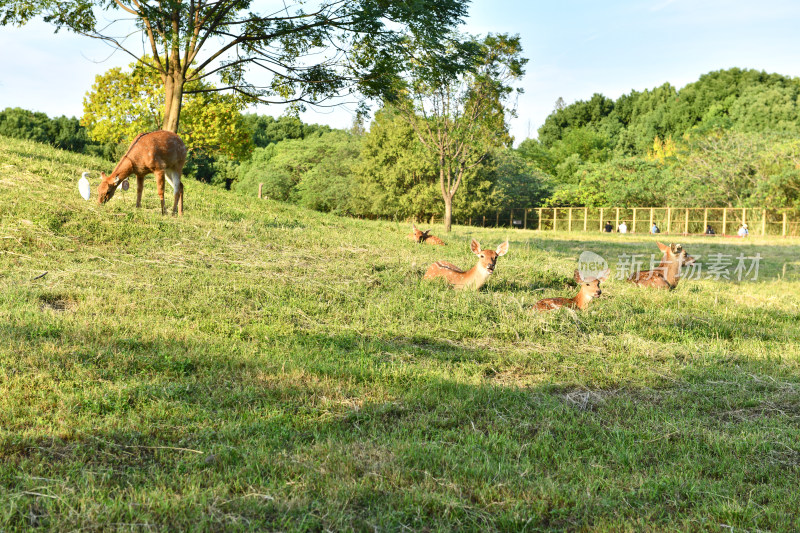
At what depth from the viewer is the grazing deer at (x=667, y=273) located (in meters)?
9.64

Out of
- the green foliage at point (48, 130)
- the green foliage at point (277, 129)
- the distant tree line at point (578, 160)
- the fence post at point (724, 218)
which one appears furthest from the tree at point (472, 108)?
the green foliage at point (277, 129)

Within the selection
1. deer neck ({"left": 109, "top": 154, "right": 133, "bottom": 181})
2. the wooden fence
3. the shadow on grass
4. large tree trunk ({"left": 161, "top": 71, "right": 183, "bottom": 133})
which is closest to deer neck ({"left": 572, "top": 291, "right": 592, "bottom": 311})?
the shadow on grass

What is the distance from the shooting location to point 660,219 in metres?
40.4

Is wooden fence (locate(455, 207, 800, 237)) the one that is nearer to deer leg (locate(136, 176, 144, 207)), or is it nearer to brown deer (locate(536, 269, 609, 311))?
brown deer (locate(536, 269, 609, 311))

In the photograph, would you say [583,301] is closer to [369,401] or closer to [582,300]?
[582,300]

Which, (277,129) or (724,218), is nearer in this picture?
(724,218)

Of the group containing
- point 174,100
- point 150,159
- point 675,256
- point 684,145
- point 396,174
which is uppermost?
point 684,145

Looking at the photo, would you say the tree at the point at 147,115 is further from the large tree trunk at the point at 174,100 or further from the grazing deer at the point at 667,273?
the grazing deer at the point at 667,273

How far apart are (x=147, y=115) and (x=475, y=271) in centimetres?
2859

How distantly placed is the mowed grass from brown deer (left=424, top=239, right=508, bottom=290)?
0.94ft

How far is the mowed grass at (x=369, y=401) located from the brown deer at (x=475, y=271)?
0.29 m

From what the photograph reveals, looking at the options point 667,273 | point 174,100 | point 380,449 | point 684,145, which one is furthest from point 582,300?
point 684,145

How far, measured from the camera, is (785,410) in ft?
15.0

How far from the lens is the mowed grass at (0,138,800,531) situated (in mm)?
2885
